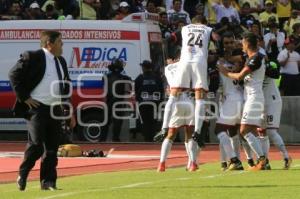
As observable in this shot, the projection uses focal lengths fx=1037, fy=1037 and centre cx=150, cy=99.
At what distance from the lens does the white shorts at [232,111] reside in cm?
1675

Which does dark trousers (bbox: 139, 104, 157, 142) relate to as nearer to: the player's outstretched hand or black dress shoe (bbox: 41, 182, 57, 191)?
the player's outstretched hand

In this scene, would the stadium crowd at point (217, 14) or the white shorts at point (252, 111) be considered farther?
the stadium crowd at point (217, 14)

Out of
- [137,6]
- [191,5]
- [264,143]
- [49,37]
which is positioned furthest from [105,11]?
[49,37]

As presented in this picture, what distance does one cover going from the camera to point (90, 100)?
26.1 metres

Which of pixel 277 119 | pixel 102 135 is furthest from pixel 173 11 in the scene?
pixel 277 119

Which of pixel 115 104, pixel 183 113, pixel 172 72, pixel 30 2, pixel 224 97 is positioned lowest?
pixel 115 104

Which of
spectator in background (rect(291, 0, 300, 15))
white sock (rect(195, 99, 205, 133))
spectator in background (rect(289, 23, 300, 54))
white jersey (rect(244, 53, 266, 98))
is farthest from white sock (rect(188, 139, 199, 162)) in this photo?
spectator in background (rect(291, 0, 300, 15))

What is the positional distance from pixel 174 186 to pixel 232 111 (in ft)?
11.3

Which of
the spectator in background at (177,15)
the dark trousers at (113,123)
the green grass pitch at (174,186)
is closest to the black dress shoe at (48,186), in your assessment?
the green grass pitch at (174,186)

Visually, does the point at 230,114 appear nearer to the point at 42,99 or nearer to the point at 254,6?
the point at 42,99

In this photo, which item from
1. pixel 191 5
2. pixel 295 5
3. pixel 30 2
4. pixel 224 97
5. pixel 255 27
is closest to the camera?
pixel 224 97

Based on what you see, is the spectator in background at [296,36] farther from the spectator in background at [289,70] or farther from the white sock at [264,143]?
the white sock at [264,143]

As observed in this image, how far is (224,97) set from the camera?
16938 mm

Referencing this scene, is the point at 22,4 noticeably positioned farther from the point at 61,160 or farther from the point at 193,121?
the point at 193,121
